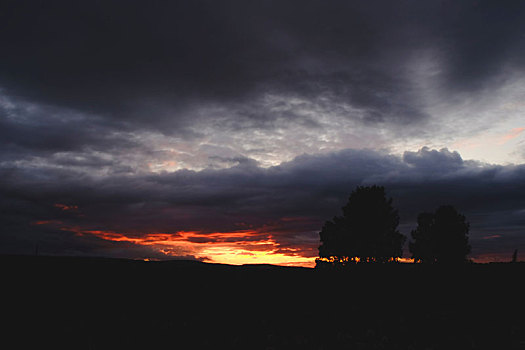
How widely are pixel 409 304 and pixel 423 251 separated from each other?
38.7m

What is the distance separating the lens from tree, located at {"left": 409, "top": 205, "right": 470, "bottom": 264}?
52.2 m

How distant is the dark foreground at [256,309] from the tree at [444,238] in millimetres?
29303

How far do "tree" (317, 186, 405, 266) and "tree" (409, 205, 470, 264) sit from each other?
11.3 meters

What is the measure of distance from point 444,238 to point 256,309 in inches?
1673

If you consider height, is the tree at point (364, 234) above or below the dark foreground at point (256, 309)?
above

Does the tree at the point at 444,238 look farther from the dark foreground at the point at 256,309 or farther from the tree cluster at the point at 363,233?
the dark foreground at the point at 256,309

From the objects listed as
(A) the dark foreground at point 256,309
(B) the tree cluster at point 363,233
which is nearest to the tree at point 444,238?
(B) the tree cluster at point 363,233

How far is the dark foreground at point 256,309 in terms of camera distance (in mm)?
13766

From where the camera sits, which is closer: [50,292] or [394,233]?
[50,292]

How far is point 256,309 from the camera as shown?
1753 centimetres

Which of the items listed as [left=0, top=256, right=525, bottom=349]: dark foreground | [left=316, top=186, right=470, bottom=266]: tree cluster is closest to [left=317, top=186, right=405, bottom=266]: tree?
[left=316, top=186, right=470, bottom=266]: tree cluster

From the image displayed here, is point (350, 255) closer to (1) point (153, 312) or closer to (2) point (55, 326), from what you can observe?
(1) point (153, 312)

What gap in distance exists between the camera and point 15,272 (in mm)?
20141

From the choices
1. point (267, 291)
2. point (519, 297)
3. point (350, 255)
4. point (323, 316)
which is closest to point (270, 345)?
point (323, 316)
